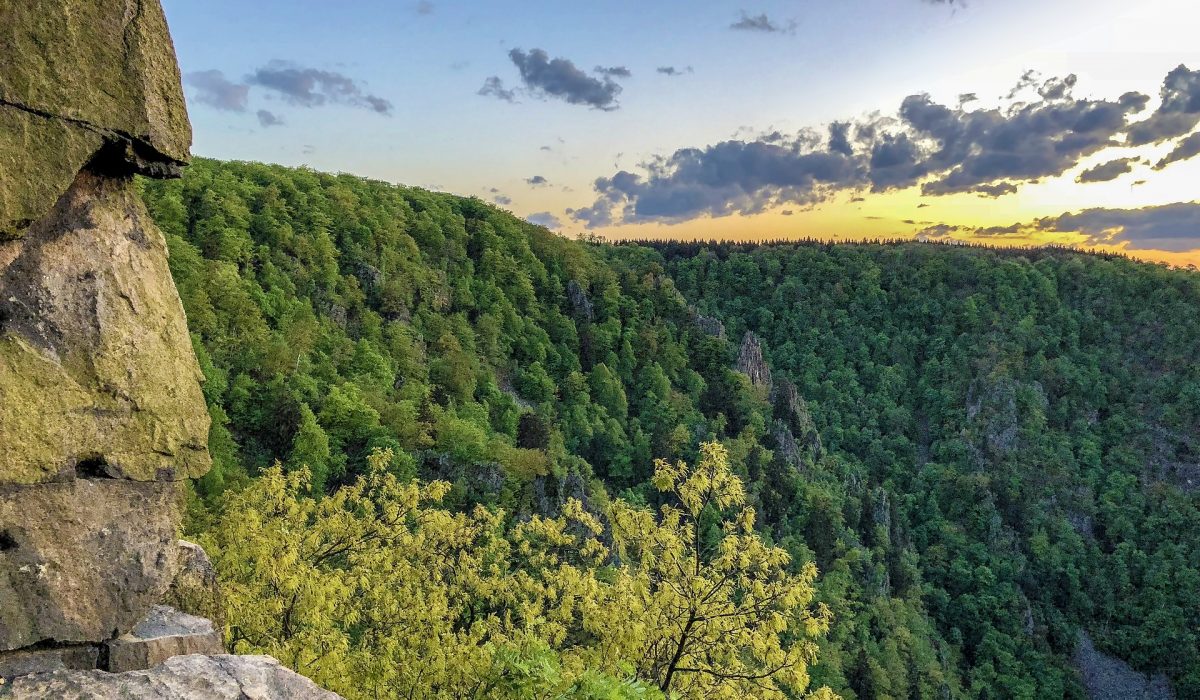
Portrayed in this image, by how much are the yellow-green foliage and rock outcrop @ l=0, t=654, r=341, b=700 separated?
12.9ft

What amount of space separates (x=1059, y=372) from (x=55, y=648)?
506 feet

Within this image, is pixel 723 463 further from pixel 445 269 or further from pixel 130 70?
pixel 445 269

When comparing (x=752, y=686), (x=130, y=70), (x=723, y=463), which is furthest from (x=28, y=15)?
(x=752, y=686)

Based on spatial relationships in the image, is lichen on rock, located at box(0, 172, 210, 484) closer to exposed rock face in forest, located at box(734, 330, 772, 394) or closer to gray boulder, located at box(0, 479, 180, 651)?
gray boulder, located at box(0, 479, 180, 651)

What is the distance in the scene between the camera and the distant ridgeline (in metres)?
46.3

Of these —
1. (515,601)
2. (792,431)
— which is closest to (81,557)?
(515,601)

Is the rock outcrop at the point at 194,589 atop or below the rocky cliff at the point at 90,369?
below

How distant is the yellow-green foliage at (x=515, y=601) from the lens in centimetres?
1293

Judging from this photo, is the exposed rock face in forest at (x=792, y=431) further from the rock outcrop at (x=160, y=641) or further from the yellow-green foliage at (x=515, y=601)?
the rock outcrop at (x=160, y=641)

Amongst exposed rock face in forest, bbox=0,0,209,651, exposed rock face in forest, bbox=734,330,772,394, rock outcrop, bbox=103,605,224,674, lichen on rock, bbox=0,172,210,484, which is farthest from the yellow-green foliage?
exposed rock face in forest, bbox=734,330,772,394

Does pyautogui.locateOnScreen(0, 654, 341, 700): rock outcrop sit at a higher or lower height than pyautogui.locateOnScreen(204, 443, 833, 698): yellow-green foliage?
higher

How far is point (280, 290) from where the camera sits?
5422 centimetres

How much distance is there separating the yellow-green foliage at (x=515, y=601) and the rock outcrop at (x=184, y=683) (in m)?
3.94

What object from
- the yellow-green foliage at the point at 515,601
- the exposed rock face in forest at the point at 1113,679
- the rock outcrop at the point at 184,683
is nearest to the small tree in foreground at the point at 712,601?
the yellow-green foliage at the point at 515,601
